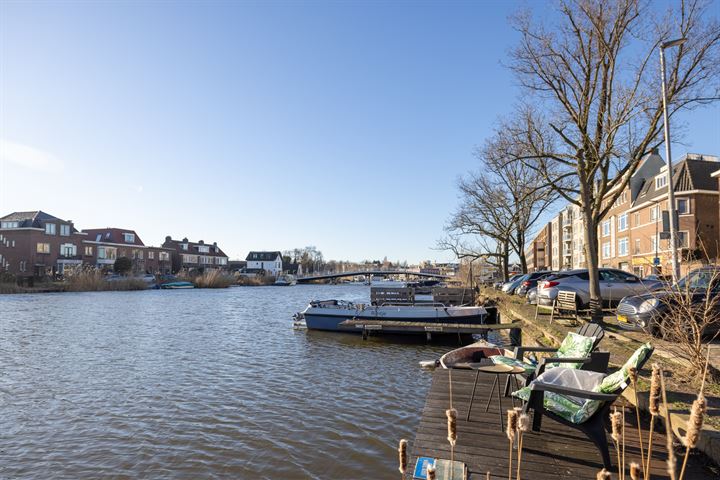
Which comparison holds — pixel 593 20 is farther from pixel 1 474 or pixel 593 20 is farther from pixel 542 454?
pixel 1 474

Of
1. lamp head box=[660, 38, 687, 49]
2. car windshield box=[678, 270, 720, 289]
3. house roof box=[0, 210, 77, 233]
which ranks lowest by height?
car windshield box=[678, 270, 720, 289]

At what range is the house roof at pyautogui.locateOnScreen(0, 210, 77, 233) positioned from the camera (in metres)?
59.0

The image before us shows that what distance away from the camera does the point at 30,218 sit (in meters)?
59.6

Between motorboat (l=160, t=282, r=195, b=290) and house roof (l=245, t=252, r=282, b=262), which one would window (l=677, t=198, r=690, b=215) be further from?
house roof (l=245, t=252, r=282, b=262)

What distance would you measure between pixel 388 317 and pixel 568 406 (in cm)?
1486

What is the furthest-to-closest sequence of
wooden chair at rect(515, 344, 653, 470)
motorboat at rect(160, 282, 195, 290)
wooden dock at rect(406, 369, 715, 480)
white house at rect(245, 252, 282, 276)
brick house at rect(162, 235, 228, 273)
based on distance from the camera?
white house at rect(245, 252, 282, 276), brick house at rect(162, 235, 228, 273), motorboat at rect(160, 282, 195, 290), wooden dock at rect(406, 369, 715, 480), wooden chair at rect(515, 344, 653, 470)

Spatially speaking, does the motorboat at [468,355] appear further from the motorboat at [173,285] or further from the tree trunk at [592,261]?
the motorboat at [173,285]

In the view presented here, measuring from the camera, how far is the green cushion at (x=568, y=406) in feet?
13.4

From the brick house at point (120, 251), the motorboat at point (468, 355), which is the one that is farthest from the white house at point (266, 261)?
the motorboat at point (468, 355)

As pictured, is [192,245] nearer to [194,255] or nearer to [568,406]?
[194,255]

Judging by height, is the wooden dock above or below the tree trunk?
below

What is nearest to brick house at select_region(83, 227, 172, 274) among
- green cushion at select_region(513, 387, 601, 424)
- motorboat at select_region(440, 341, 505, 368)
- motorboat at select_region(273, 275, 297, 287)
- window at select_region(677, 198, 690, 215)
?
motorboat at select_region(273, 275, 297, 287)

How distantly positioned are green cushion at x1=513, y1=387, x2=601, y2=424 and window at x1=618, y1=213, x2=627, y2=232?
1895 inches

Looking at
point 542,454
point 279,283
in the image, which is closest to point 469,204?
point 542,454
